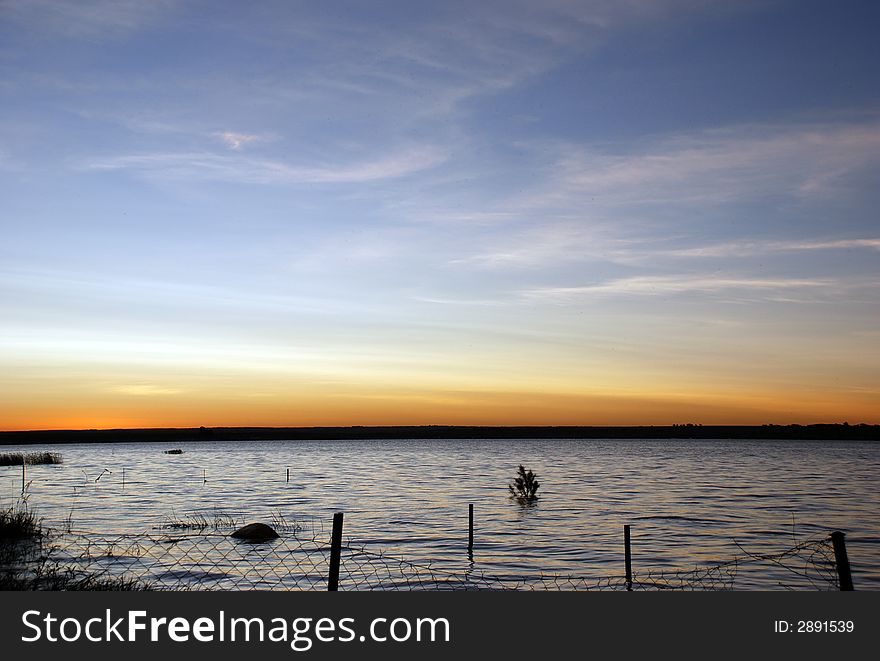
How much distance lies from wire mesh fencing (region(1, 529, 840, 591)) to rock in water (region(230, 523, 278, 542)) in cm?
153

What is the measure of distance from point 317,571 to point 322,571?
0.21 metres

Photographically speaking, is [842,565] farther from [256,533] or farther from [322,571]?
[256,533]

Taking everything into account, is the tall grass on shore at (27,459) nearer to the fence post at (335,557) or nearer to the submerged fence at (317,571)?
the submerged fence at (317,571)

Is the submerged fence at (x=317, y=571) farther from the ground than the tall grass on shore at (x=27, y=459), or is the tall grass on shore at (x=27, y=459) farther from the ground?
the submerged fence at (x=317, y=571)

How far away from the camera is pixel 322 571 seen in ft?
94.3

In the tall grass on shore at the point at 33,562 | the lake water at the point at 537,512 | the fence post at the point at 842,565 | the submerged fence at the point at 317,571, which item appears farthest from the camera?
the lake water at the point at 537,512

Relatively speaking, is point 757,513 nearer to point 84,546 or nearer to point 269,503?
point 269,503

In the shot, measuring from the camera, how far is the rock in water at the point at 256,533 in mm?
36875

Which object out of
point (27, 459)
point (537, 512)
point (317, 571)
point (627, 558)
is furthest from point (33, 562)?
point (27, 459)

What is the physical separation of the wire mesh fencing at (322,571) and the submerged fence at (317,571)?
34mm

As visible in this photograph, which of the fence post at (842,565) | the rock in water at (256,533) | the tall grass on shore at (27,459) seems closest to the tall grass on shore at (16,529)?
the rock in water at (256,533)
